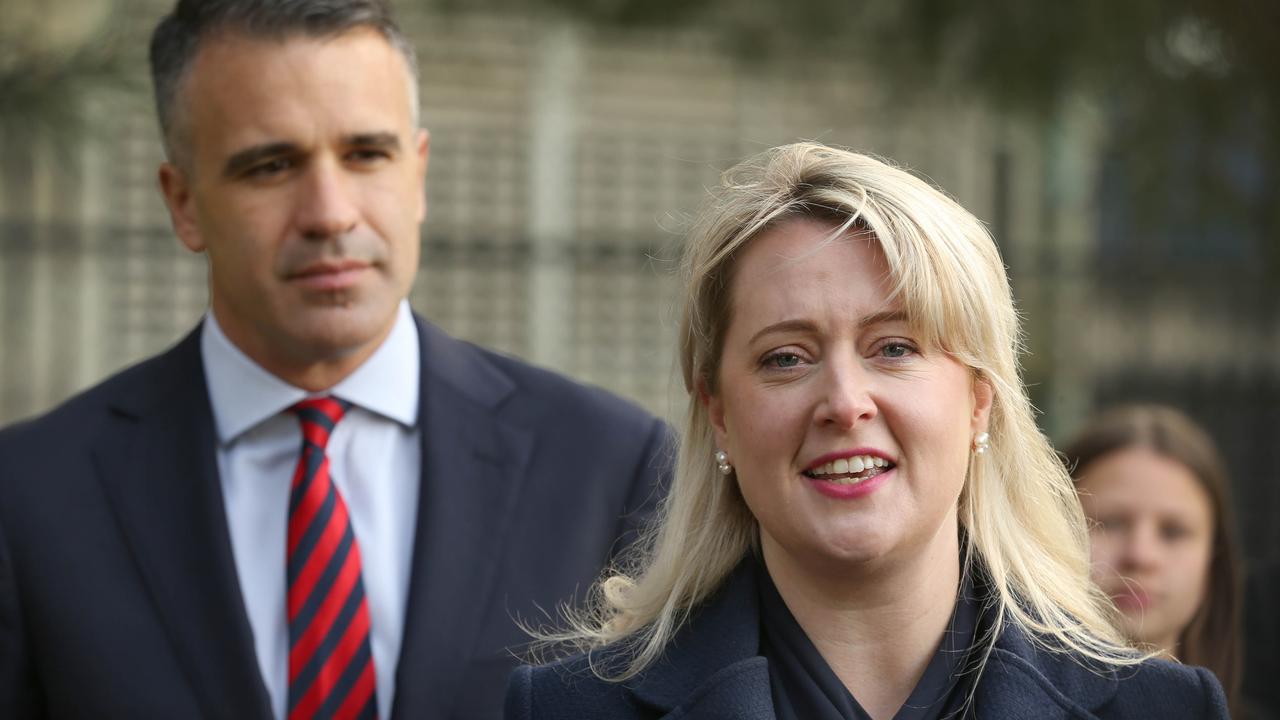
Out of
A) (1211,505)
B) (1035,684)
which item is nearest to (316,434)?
(1035,684)

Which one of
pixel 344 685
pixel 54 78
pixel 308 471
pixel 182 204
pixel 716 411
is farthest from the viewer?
pixel 54 78

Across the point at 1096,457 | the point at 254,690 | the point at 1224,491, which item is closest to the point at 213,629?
the point at 254,690

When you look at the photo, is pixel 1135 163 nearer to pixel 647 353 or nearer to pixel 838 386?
pixel 647 353

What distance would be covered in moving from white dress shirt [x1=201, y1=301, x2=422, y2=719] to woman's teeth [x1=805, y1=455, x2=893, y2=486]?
85 cm

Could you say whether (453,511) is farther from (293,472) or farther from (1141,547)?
(1141,547)

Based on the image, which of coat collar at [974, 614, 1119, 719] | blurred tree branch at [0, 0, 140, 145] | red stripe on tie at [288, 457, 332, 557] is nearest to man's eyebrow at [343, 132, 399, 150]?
red stripe on tie at [288, 457, 332, 557]

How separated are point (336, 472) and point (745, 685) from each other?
0.86 meters

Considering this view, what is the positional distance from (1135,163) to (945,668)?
4832 millimetres

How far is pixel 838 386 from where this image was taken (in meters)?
1.96

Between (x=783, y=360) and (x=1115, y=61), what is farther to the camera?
(x=1115, y=61)

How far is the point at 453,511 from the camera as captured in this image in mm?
2588

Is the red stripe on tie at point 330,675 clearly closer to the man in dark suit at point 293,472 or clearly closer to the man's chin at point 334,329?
the man in dark suit at point 293,472

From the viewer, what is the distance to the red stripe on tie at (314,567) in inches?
98.0

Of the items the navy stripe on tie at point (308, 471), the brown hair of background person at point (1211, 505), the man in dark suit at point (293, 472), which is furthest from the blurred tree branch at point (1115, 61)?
the navy stripe on tie at point (308, 471)
